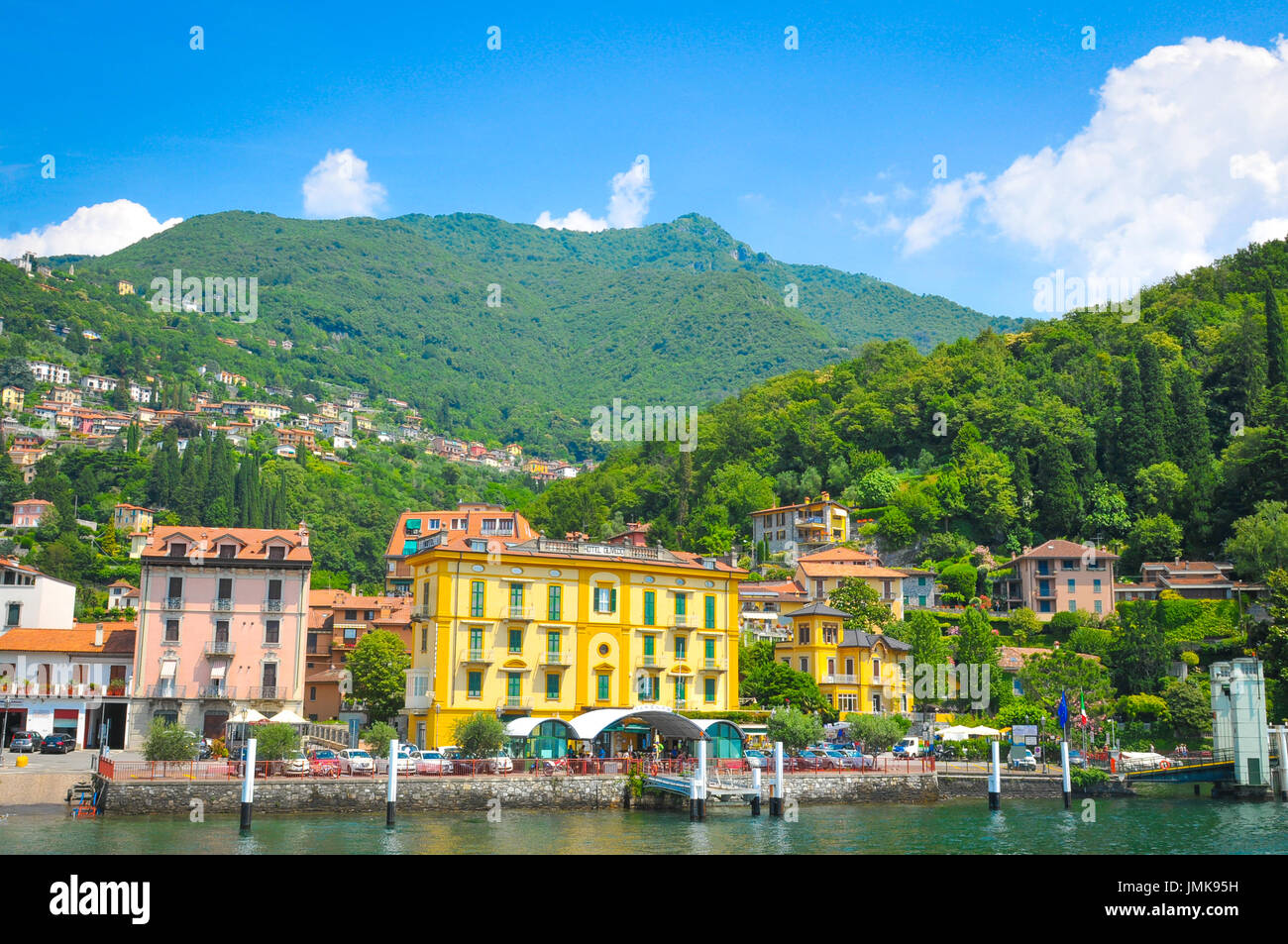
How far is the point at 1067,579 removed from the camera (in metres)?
99.9

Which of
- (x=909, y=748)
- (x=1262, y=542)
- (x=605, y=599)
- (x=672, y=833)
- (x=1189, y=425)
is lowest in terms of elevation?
(x=672, y=833)

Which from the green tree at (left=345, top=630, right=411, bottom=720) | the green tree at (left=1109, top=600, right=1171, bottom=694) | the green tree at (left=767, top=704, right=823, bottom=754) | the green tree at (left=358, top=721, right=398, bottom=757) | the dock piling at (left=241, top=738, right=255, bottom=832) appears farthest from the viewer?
the green tree at (left=1109, top=600, right=1171, bottom=694)

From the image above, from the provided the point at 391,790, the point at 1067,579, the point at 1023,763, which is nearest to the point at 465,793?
the point at 391,790

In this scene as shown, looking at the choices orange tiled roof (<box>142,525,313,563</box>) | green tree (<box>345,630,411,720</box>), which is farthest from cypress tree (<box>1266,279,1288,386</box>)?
orange tiled roof (<box>142,525,313,563</box>)

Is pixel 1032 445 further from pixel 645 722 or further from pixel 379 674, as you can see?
pixel 379 674

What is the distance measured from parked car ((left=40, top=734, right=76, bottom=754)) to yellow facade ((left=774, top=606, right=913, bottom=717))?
44.0 meters

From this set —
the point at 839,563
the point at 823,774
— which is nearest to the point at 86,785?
the point at 823,774

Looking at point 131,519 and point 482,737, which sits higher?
point 131,519

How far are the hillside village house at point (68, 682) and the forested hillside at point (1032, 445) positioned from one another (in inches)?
2737

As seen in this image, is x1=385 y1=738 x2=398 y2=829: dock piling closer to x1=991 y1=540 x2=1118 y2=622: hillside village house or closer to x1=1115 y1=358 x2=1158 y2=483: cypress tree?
x1=991 y1=540 x2=1118 y2=622: hillside village house

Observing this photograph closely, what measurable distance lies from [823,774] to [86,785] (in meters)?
29.6

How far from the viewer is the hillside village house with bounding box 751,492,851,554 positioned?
12244cm

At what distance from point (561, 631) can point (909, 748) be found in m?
20.5

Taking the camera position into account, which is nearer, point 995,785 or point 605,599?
point 995,785
